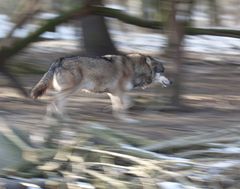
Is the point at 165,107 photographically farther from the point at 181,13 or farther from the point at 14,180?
the point at 14,180

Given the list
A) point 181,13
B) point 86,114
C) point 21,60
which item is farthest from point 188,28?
point 21,60

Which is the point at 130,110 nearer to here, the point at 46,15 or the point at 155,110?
the point at 155,110

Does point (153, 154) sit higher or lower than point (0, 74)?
higher

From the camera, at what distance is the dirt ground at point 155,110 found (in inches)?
386

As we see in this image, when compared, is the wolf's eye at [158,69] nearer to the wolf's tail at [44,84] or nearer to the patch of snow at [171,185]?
the wolf's tail at [44,84]

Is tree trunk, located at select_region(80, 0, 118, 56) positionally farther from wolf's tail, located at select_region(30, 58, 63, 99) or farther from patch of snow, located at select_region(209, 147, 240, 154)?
patch of snow, located at select_region(209, 147, 240, 154)

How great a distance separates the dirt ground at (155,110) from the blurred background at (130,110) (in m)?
0.02

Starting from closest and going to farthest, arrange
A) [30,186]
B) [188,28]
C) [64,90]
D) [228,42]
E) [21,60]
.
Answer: [30,186]
[64,90]
[188,28]
[21,60]
[228,42]

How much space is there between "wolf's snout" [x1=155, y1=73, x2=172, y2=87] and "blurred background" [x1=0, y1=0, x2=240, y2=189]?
235 millimetres

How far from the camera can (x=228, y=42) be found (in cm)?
2091

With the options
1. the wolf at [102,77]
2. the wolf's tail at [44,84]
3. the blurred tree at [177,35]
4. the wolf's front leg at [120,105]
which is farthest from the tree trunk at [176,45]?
the wolf's tail at [44,84]

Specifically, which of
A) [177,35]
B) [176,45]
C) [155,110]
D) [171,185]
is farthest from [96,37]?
[171,185]

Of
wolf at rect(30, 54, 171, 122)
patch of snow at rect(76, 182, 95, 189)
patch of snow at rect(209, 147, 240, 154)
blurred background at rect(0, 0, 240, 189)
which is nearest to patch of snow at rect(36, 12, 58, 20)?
blurred background at rect(0, 0, 240, 189)

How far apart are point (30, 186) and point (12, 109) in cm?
451
